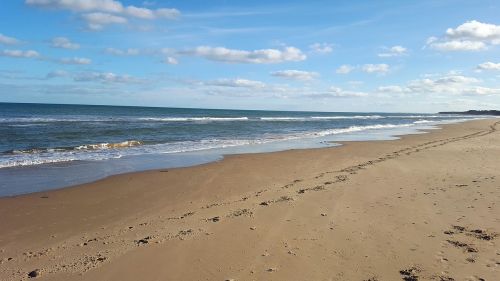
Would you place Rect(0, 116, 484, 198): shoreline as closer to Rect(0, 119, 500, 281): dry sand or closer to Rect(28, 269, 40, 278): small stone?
Rect(0, 119, 500, 281): dry sand

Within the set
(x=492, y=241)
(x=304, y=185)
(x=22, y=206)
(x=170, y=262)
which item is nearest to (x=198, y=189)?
(x=304, y=185)

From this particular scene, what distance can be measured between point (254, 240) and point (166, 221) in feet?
5.90

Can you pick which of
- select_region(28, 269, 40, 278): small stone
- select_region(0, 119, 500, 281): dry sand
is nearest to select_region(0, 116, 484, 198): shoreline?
select_region(0, 119, 500, 281): dry sand

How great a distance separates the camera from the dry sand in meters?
4.74

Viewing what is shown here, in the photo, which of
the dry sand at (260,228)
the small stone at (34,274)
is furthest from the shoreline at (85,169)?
the small stone at (34,274)

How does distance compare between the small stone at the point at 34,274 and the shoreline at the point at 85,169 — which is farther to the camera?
the shoreline at the point at 85,169

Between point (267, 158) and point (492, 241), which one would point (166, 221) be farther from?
point (267, 158)

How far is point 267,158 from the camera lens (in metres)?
15.4

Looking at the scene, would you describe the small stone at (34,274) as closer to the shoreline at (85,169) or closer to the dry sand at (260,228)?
the dry sand at (260,228)

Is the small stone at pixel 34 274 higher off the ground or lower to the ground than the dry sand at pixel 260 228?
lower

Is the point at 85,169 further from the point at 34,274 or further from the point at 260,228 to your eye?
the point at 34,274

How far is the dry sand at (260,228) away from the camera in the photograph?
474cm

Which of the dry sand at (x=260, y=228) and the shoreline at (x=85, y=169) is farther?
the shoreline at (x=85, y=169)

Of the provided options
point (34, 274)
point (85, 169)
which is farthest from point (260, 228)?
point (85, 169)
